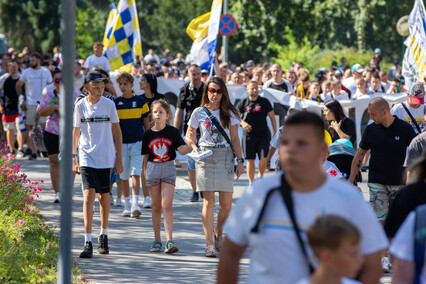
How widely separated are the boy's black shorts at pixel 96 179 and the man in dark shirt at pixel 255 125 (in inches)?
184

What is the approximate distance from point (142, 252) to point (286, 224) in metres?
5.36

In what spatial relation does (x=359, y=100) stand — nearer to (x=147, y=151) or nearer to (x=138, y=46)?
(x=138, y=46)

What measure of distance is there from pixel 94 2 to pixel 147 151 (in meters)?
47.1

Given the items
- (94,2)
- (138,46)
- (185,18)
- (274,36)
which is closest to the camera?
(138,46)

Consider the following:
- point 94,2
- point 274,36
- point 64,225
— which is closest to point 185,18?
point 94,2

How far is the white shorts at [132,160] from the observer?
10.8 metres

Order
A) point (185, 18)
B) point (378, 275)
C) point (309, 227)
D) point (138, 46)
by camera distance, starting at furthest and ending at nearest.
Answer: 1. point (185, 18)
2. point (138, 46)
3. point (378, 275)
4. point (309, 227)

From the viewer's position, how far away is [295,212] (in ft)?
10.7

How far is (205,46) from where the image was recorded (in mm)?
15438

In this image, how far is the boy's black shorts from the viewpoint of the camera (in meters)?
8.16

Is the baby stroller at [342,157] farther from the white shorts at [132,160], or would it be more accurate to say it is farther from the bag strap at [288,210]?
the bag strap at [288,210]

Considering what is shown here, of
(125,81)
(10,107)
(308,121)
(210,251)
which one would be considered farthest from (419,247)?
(10,107)

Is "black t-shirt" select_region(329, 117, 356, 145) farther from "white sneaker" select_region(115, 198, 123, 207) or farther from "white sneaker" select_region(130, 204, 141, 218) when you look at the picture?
"white sneaker" select_region(115, 198, 123, 207)

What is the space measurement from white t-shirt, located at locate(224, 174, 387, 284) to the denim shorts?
17.0 feet
